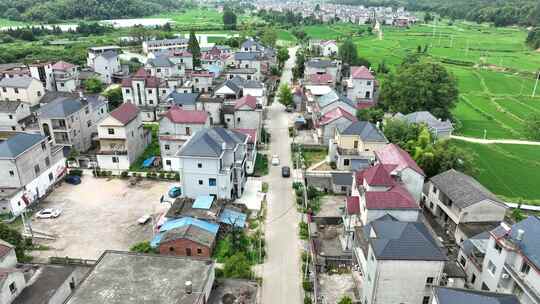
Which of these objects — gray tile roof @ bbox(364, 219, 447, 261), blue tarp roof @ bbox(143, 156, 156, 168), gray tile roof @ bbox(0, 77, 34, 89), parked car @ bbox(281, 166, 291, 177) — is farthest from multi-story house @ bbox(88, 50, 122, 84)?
gray tile roof @ bbox(364, 219, 447, 261)

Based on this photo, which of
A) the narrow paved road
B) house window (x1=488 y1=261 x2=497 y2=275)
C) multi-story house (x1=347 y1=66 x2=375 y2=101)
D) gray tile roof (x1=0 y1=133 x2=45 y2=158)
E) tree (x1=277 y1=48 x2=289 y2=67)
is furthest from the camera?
tree (x1=277 y1=48 x2=289 y2=67)

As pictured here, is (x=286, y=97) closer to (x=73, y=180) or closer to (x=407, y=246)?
(x=73, y=180)

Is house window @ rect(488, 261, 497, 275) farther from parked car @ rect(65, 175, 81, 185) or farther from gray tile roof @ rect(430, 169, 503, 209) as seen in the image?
parked car @ rect(65, 175, 81, 185)

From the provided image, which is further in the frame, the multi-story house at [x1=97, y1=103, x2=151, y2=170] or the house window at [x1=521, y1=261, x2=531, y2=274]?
the multi-story house at [x1=97, y1=103, x2=151, y2=170]

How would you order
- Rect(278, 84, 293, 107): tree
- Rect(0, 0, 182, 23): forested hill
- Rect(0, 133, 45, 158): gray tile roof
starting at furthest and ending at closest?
Rect(0, 0, 182, 23): forested hill
Rect(278, 84, 293, 107): tree
Rect(0, 133, 45, 158): gray tile roof

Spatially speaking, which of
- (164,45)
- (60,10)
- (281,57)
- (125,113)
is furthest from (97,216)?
(60,10)

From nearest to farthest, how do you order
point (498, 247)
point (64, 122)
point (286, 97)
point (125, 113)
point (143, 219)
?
point (498, 247), point (143, 219), point (125, 113), point (64, 122), point (286, 97)

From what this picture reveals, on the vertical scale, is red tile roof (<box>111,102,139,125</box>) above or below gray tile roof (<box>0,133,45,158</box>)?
above
